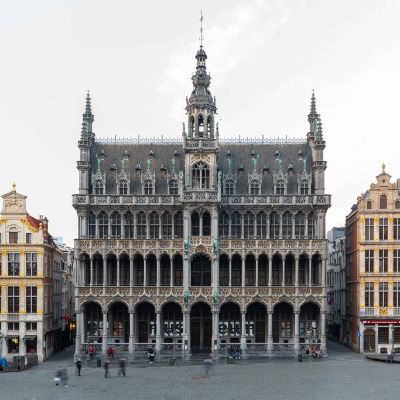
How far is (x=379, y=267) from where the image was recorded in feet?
309

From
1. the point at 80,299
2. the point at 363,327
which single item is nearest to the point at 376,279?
the point at 363,327

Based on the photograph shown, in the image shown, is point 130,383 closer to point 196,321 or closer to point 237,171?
point 196,321

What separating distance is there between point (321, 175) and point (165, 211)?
20947 millimetres

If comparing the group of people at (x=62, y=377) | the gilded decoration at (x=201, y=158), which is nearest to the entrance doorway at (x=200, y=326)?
the gilded decoration at (x=201, y=158)

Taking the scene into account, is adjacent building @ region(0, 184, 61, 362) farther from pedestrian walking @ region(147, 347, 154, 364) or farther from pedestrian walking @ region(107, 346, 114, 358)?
pedestrian walking @ region(147, 347, 154, 364)

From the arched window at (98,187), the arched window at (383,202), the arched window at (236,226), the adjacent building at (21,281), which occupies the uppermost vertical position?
the arched window at (98,187)

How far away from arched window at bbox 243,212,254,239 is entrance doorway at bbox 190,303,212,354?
35.0ft

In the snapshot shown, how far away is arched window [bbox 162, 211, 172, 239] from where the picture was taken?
311ft

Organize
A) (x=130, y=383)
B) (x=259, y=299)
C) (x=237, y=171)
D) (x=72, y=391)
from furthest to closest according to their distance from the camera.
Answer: (x=237, y=171)
(x=259, y=299)
(x=130, y=383)
(x=72, y=391)

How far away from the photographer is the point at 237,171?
98375 mm

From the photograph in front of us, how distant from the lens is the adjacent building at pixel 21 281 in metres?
90.0

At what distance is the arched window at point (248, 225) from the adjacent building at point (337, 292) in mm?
22069

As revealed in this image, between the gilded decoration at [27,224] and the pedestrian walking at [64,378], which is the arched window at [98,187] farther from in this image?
the pedestrian walking at [64,378]

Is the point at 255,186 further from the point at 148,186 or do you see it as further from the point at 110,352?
the point at 110,352
